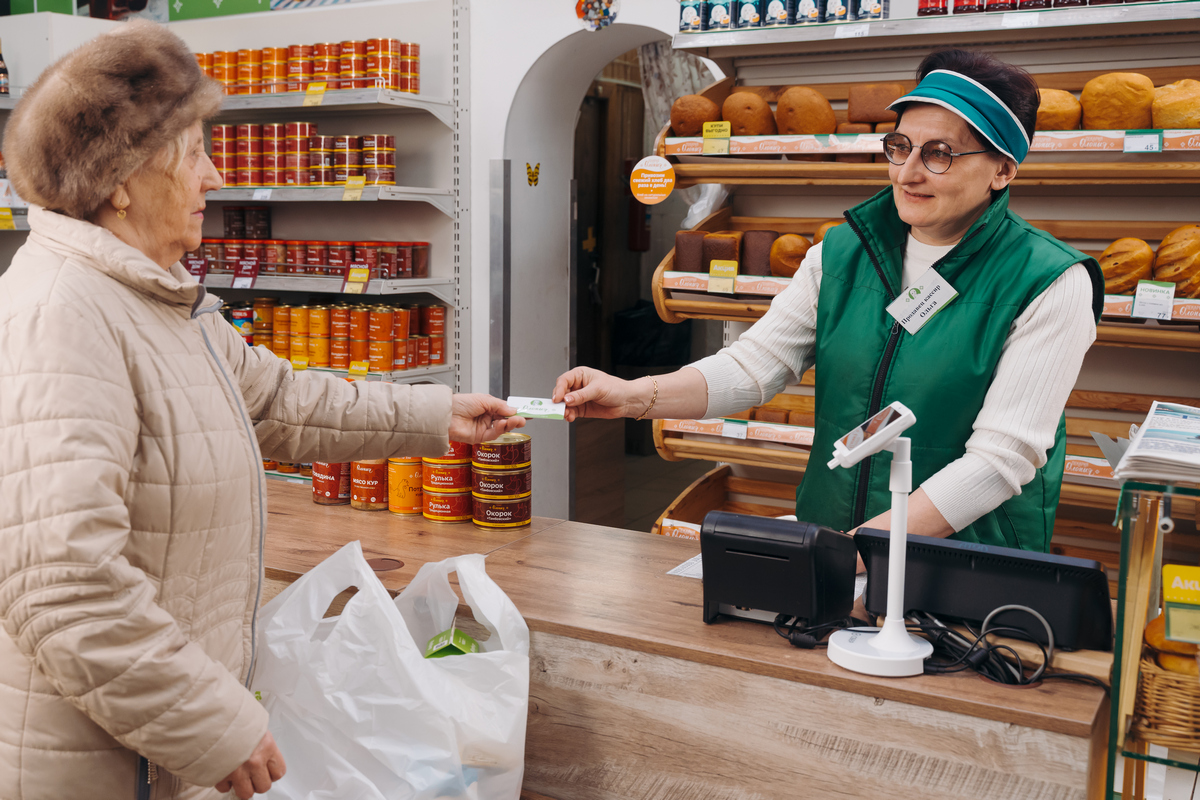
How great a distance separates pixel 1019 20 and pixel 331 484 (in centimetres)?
218

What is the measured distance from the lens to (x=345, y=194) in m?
4.04

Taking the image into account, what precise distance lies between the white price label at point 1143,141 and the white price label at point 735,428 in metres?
1.29

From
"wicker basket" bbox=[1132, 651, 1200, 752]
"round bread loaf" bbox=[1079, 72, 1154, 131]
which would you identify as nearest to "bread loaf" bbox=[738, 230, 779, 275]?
"round bread loaf" bbox=[1079, 72, 1154, 131]

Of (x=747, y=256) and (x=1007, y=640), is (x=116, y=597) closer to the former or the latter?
(x=1007, y=640)

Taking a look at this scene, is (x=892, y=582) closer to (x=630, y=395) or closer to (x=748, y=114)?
(x=630, y=395)

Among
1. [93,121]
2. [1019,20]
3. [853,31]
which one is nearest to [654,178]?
[853,31]

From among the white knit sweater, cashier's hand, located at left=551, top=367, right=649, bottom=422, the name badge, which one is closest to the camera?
the white knit sweater

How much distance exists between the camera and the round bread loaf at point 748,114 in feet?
10.0

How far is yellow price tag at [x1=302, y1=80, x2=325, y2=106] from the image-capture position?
4.07 m

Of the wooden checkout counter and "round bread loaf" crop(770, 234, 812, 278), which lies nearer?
the wooden checkout counter

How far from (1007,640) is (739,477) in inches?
82.7

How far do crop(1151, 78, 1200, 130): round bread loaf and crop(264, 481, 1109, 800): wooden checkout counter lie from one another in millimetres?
1786

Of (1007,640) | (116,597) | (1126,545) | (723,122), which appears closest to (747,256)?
(723,122)

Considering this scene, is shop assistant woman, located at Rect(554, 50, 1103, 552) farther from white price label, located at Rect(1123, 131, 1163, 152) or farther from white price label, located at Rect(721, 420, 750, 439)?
white price label, located at Rect(721, 420, 750, 439)
